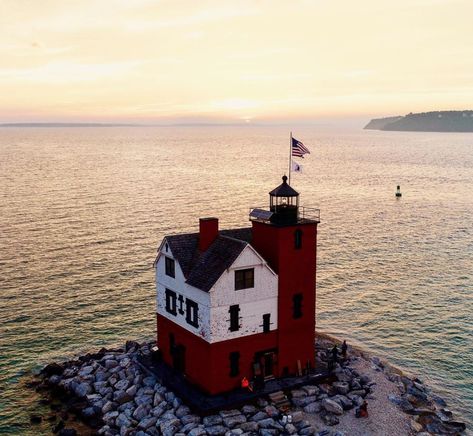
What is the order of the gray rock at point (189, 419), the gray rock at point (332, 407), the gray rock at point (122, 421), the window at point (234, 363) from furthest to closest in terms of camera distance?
the window at point (234, 363) → the gray rock at point (332, 407) → the gray rock at point (122, 421) → the gray rock at point (189, 419)

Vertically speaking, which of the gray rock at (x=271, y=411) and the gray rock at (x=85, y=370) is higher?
the gray rock at (x=271, y=411)

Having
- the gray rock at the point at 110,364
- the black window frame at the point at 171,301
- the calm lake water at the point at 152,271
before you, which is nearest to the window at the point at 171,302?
the black window frame at the point at 171,301

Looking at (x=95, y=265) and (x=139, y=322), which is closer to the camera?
(x=139, y=322)

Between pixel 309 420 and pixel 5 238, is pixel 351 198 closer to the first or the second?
pixel 5 238

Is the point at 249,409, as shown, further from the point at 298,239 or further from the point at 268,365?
the point at 298,239

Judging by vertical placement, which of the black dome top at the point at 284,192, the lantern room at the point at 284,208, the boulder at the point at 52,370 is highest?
the black dome top at the point at 284,192

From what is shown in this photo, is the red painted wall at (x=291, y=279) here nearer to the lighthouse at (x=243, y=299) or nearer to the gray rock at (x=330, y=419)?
the lighthouse at (x=243, y=299)

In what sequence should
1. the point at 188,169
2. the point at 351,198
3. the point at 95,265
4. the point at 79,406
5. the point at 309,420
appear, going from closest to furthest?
the point at 309,420, the point at 79,406, the point at 95,265, the point at 351,198, the point at 188,169

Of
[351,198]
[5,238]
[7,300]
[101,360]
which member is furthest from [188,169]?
[101,360]
